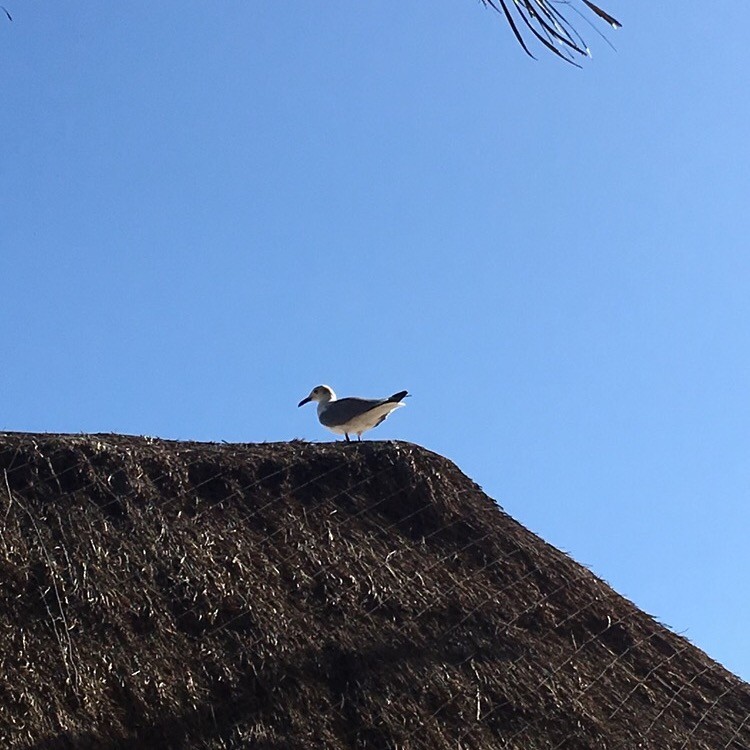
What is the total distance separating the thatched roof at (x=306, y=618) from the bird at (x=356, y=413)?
48.3 inches

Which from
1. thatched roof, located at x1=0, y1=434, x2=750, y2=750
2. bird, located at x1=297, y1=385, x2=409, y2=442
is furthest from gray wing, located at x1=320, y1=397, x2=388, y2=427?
thatched roof, located at x1=0, y1=434, x2=750, y2=750

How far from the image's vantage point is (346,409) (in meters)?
10.5

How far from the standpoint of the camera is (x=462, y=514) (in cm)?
891

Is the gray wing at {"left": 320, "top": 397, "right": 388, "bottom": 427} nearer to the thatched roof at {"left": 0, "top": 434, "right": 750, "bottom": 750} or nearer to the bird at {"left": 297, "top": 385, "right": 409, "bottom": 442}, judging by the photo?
the bird at {"left": 297, "top": 385, "right": 409, "bottom": 442}

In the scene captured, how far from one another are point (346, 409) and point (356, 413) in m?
0.11

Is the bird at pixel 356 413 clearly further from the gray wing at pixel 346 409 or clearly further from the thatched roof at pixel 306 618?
the thatched roof at pixel 306 618

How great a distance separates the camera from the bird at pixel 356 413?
10.5 metres

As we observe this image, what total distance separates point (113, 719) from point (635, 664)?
11.2 feet

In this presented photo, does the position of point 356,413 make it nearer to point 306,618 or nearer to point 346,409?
point 346,409

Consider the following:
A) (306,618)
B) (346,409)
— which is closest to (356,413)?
(346,409)

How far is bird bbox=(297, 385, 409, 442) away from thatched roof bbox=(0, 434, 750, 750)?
1227mm

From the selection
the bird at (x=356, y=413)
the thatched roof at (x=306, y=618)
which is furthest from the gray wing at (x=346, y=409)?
the thatched roof at (x=306, y=618)

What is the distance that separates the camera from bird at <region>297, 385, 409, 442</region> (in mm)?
10461

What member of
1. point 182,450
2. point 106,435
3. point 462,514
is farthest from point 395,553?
point 106,435
